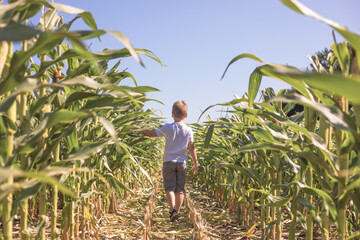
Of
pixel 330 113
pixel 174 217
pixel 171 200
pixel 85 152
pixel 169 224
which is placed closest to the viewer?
pixel 330 113

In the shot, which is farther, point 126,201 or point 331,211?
point 126,201

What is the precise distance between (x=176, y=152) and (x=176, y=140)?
0.15 m

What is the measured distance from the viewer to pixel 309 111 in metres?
A: 1.44

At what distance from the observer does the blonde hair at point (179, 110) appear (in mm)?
3674

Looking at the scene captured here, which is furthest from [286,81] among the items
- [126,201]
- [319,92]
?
[126,201]

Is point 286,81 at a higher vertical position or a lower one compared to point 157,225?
higher

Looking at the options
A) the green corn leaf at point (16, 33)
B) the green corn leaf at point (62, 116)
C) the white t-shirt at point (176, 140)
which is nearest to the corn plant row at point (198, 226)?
the white t-shirt at point (176, 140)

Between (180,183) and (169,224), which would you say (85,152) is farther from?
(180,183)

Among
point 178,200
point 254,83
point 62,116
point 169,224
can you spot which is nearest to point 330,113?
point 254,83

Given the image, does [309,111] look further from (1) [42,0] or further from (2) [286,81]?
(1) [42,0]

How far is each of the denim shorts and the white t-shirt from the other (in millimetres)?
64

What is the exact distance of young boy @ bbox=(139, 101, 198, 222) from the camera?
3.66m

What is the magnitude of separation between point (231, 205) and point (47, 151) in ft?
9.45

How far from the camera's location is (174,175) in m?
3.77
